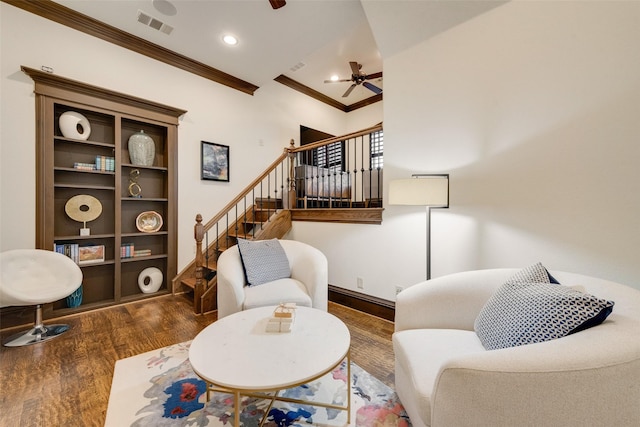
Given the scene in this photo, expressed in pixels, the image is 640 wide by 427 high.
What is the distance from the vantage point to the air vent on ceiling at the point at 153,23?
291cm

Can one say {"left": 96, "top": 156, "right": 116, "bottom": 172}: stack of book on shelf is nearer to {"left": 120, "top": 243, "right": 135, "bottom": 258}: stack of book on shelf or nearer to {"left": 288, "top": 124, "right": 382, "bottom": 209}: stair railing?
{"left": 120, "top": 243, "right": 135, "bottom": 258}: stack of book on shelf

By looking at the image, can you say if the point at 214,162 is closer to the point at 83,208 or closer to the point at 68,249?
the point at 83,208

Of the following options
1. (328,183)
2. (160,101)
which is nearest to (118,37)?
(160,101)

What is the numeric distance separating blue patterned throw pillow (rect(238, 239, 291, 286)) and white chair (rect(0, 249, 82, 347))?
5.21 ft

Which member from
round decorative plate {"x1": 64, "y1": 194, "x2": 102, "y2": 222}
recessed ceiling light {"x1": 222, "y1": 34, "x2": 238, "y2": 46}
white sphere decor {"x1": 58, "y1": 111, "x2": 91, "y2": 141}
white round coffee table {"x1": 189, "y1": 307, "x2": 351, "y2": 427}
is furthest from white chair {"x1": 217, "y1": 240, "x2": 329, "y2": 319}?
recessed ceiling light {"x1": 222, "y1": 34, "x2": 238, "y2": 46}

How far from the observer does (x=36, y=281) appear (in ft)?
7.80

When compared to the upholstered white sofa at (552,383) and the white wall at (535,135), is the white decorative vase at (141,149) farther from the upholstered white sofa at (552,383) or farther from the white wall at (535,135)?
the upholstered white sofa at (552,383)

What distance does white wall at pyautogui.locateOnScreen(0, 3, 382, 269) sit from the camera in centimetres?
254

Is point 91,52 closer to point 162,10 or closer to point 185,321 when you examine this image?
point 162,10

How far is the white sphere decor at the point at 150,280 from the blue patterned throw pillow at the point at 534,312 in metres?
3.69

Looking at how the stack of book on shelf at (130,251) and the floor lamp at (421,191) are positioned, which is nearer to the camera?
the floor lamp at (421,191)

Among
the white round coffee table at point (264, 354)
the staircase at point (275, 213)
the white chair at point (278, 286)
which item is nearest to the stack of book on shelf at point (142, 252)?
the staircase at point (275, 213)

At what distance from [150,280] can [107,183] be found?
1.37 metres

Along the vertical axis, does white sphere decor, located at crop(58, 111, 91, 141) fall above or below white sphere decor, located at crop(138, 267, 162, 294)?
above
